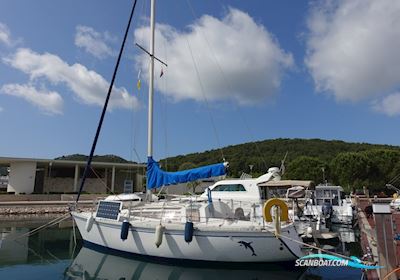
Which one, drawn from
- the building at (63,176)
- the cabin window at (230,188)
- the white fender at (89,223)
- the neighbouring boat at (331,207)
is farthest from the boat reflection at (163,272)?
the building at (63,176)

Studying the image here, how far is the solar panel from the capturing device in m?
10.5

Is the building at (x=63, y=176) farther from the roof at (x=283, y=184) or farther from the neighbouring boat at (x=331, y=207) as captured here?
the roof at (x=283, y=184)

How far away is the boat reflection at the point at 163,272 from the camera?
862cm

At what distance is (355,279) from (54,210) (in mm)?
23694

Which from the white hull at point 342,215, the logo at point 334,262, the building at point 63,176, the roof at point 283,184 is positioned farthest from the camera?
the building at point 63,176

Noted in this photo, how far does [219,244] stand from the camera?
880cm

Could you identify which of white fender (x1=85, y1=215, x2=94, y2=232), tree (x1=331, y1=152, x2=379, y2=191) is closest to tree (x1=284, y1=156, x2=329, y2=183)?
tree (x1=331, y1=152, x2=379, y2=191)

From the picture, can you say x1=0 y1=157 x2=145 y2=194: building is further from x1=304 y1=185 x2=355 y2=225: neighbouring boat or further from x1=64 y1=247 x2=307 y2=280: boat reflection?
x1=64 y1=247 x2=307 y2=280: boat reflection

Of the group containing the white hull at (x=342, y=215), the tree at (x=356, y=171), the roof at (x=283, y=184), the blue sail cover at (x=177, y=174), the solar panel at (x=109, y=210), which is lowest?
the white hull at (x=342, y=215)

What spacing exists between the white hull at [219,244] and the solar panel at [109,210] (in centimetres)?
98

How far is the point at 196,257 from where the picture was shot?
9.12m

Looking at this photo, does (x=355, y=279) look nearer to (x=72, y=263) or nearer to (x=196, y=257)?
(x=196, y=257)

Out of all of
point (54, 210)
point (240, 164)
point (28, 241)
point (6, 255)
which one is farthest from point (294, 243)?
point (240, 164)

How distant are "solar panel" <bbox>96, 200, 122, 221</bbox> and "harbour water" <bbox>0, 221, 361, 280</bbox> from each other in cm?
141
